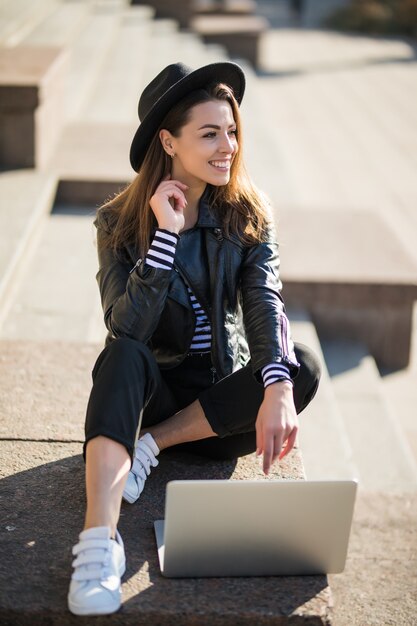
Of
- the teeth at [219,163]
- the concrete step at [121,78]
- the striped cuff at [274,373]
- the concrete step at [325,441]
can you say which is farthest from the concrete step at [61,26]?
the striped cuff at [274,373]

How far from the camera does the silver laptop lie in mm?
1999

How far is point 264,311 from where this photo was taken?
2.42 meters

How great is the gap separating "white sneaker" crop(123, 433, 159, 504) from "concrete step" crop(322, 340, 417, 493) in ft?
3.97

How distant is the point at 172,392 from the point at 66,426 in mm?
Result: 408

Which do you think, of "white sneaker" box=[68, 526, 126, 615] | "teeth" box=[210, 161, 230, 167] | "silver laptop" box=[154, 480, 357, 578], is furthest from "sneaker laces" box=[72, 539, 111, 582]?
"teeth" box=[210, 161, 230, 167]

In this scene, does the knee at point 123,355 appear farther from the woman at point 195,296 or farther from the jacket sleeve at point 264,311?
the jacket sleeve at point 264,311

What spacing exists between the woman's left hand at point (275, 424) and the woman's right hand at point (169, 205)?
510mm

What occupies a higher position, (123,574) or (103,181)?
(123,574)

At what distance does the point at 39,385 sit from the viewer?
9.84 feet

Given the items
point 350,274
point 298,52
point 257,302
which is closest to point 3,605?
point 257,302

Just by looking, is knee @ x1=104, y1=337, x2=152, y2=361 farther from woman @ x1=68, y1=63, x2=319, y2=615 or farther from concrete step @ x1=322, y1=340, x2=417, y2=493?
concrete step @ x1=322, y1=340, x2=417, y2=493

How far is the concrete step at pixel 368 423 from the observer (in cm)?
347

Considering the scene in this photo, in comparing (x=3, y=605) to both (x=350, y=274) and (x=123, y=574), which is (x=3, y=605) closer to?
(x=123, y=574)

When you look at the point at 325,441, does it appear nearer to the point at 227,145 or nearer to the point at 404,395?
the point at 404,395
